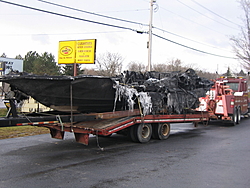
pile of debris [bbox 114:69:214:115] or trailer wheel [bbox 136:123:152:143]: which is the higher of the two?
pile of debris [bbox 114:69:214:115]

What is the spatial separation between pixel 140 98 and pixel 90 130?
2424mm

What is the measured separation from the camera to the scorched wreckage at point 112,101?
7.64 meters

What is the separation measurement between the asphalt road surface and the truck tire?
0.28m

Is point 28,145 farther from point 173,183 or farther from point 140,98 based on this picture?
point 173,183

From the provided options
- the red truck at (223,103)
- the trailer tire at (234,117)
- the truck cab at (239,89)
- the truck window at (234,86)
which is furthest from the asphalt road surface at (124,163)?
the truck window at (234,86)

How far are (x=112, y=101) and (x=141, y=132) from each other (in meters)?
1.63

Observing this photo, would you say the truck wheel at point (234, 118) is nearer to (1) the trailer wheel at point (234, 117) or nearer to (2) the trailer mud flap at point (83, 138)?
(1) the trailer wheel at point (234, 117)

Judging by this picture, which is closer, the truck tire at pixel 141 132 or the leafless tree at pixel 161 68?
the truck tire at pixel 141 132

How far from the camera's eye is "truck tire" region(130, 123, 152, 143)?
399 inches

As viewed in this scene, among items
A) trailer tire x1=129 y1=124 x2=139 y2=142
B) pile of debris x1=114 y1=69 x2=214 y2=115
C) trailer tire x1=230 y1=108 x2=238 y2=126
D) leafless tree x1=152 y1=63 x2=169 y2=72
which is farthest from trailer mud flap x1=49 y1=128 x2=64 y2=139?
leafless tree x1=152 y1=63 x2=169 y2=72

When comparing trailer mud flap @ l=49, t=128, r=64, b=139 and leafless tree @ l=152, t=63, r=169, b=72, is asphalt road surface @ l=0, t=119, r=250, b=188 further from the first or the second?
leafless tree @ l=152, t=63, r=169, b=72

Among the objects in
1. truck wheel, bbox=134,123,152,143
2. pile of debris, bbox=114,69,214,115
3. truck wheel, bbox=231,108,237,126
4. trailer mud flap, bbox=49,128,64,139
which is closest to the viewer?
trailer mud flap, bbox=49,128,64,139

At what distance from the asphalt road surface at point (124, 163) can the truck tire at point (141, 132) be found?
28 cm

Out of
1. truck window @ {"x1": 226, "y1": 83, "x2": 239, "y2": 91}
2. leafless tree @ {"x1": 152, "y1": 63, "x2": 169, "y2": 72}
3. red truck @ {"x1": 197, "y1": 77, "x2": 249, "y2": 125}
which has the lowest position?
red truck @ {"x1": 197, "y1": 77, "x2": 249, "y2": 125}
